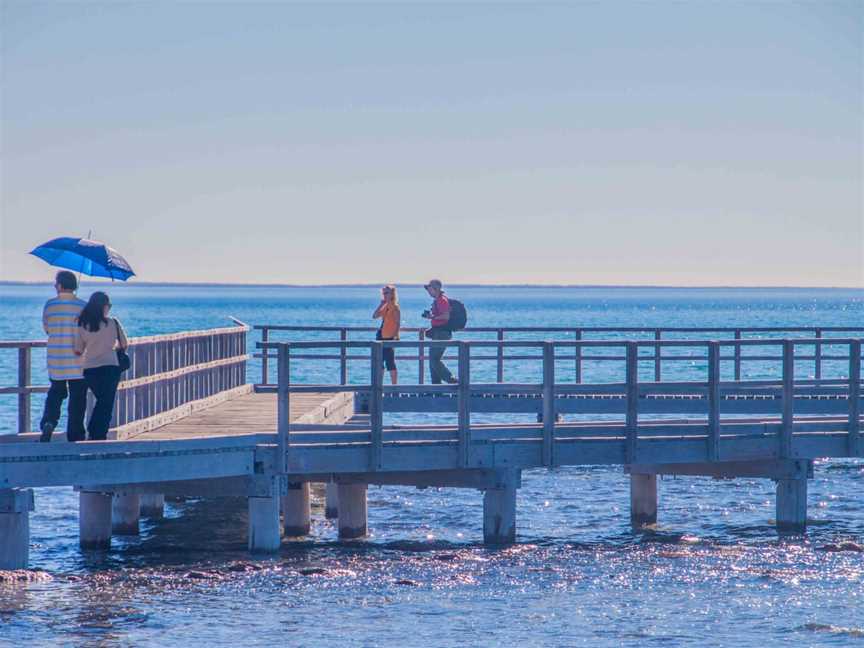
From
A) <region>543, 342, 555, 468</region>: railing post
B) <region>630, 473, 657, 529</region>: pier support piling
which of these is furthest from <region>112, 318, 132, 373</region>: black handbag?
<region>630, 473, 657, 529</region>: pier support piling

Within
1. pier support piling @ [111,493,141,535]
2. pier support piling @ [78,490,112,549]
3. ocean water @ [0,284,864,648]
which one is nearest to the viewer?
ocean water @ [0,284,864,648]

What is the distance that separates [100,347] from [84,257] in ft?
4.81

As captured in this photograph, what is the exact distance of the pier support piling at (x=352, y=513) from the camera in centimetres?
2012

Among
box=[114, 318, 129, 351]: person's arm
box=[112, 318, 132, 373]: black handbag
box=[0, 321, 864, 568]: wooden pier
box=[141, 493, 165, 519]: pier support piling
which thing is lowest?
box=[141, 493, 165, 519]: pier support piling

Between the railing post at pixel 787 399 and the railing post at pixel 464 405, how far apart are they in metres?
3.99

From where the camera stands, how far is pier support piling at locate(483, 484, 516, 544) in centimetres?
1853

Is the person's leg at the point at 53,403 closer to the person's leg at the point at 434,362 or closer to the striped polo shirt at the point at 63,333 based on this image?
the striped polo shirt at the point at 63,333

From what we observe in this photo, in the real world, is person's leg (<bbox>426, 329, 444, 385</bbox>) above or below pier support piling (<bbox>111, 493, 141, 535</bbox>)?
above

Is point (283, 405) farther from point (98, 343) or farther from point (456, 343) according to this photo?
point (98, 343)

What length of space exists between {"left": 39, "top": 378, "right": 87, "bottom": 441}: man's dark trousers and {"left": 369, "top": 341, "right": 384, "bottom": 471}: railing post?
125 inches

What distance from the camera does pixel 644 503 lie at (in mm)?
21625

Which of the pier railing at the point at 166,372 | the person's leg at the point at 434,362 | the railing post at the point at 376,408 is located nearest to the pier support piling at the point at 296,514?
the pier railing at the point at 166,372

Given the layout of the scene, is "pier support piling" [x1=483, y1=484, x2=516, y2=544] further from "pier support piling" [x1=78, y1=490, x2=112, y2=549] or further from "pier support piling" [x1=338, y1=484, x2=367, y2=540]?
→ "pier support piling" [x1=78, y1=490, x2=112, y2=549]

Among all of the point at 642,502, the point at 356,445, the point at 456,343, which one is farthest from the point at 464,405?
the point at 642,502
